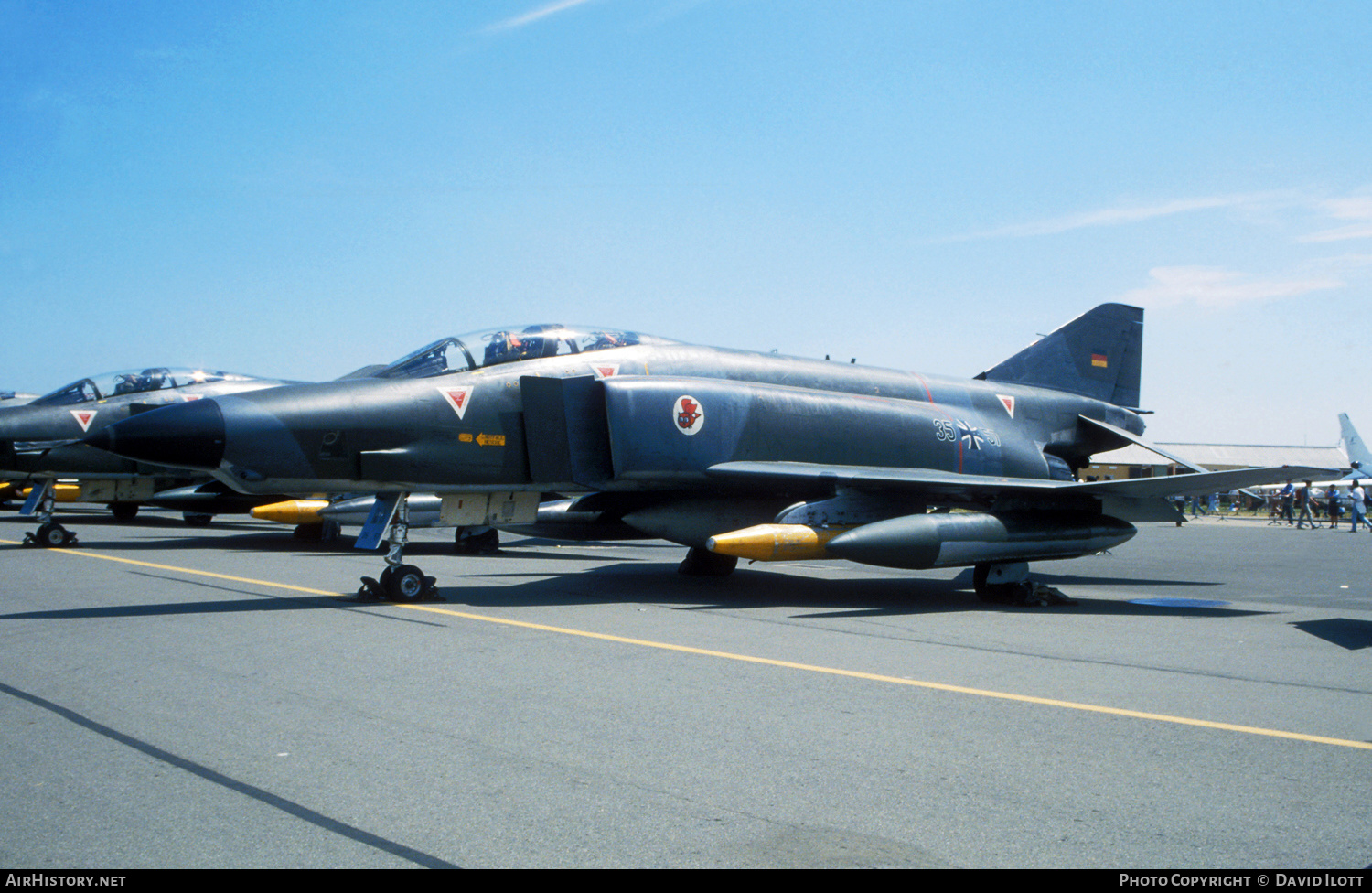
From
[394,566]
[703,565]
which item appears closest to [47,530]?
[394,566]

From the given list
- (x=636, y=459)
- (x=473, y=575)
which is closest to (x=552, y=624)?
(x=636, y=459)

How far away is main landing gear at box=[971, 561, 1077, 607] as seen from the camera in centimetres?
1074

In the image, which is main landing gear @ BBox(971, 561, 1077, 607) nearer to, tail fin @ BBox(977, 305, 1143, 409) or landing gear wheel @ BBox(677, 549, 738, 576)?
landing gear wheel @ BBox(677, 549, 738, 576)

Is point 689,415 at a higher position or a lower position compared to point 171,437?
higher

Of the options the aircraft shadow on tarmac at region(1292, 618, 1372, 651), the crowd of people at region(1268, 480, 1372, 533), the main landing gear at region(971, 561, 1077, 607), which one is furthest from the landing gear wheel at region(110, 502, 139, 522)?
the crowd of people at region(1268, 480, 1372, 533)

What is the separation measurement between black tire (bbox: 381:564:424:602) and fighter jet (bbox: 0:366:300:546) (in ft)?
21.1

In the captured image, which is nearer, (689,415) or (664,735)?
(664,735)

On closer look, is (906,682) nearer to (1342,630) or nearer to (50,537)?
(1342,630)

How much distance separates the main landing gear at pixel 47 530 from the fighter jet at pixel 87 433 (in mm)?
12

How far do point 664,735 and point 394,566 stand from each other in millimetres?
5450

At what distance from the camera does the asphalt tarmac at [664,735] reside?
3.28 m

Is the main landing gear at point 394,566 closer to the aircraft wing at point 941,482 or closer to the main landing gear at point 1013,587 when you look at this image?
the aircraft wing at point 941,482

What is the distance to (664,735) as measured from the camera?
4617mm

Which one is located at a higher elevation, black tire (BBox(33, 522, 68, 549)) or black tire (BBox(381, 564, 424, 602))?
black tire (BBox(381, 564, 424, 602))
